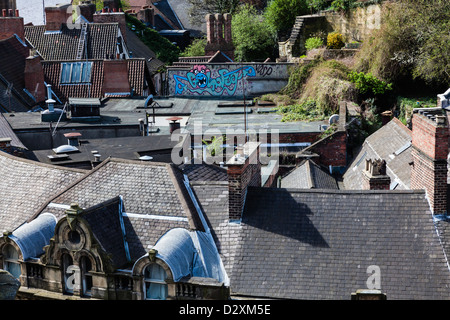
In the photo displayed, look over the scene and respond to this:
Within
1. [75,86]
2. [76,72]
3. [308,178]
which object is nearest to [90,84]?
[75,86]

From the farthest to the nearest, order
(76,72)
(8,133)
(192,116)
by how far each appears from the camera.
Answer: (76,72)
(192,116)
(8,133)

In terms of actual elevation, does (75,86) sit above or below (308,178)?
above

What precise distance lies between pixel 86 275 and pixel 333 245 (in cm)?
662

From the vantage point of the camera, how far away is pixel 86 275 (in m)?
19.6

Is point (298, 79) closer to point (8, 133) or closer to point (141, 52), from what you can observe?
point (8, 133)

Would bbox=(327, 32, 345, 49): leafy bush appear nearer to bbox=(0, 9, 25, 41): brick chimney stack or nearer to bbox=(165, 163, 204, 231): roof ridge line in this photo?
bbox=(0, 9, 25, 41): brick chimney stack

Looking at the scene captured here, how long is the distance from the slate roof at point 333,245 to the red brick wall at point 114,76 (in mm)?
32525

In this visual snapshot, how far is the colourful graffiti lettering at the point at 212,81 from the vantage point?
180 feet

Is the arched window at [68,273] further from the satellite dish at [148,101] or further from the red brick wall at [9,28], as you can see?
the red brick wall at [9,28]

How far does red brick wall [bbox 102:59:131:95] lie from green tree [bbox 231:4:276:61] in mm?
23642

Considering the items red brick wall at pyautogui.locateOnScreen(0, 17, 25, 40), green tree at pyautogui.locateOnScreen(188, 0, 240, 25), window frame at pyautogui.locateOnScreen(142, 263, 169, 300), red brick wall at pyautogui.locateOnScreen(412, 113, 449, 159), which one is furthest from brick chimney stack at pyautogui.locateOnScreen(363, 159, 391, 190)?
green tree at pyautogui.locateOnScreen(188, 0, 240, 25)

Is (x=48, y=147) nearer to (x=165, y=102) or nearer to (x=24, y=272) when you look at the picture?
(x=165, y=102)

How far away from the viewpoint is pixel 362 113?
146 feet
